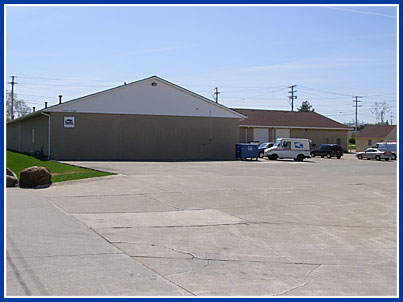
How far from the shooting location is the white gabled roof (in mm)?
38156

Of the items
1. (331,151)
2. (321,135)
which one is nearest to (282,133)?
(321,135)

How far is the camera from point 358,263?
27.9ft

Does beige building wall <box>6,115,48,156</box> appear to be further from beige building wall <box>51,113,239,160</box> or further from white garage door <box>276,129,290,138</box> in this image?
white garage door <box>276,129,290,138</box>

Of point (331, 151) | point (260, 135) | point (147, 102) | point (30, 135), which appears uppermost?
point (147, 102)

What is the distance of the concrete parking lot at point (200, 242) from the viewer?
682 centimetres

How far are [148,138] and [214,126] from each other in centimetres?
584

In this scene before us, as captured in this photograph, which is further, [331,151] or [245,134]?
[245,134]

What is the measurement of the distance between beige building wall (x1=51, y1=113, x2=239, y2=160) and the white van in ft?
11.1

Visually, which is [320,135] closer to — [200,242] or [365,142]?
[365,142]

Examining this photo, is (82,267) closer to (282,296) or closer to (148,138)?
(282,296)

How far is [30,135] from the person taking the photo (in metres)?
47.1

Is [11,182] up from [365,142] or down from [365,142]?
down

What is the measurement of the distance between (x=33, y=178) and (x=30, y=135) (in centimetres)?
3047

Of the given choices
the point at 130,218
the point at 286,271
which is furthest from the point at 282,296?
the point at 130,218
